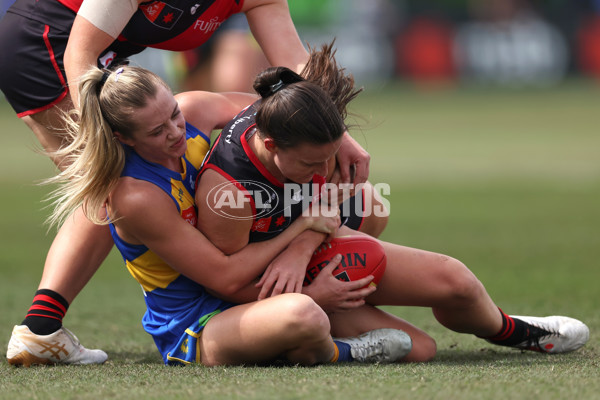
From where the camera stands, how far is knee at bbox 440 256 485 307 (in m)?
3.07

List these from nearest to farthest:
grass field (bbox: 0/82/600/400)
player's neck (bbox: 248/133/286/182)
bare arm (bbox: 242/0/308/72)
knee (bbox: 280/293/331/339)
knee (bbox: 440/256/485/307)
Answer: grass field (bbox: 0/82/600/400) → knee (bbox: 280/293/331/339) → player's neck (bbox: 248/133/286/182) → knee (bbox: 440/256/485/307) → bare arm (bbox: 242/0/308/72)

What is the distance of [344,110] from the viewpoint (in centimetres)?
310

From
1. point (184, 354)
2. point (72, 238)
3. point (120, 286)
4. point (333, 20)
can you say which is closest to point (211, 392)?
point (184, 354)

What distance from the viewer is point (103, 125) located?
2.88 metres

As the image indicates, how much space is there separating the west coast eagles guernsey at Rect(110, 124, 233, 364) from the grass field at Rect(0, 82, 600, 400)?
12cm

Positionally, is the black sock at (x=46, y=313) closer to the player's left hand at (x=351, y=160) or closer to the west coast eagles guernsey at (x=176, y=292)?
the west coast eagles guernsey at (x=176, y=292)

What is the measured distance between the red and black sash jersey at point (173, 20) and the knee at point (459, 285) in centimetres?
132

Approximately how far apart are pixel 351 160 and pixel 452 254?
2.86 metres

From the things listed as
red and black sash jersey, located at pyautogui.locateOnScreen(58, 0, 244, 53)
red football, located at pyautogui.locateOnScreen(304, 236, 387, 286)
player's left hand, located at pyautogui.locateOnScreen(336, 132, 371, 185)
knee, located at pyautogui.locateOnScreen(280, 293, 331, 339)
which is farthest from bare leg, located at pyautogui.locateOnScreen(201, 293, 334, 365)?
red and black sash jersey, located at pyautogui.locateOnScreen(58, 0, 244, 53)

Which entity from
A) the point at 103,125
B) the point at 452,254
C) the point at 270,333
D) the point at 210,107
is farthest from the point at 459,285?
the point at 452,254

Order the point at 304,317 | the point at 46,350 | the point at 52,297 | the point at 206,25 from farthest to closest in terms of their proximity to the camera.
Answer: the point at 206,25 < the point at 52,297 < the point at 46,350 < the point at 304,317

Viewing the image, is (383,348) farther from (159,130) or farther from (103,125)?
(103,125)

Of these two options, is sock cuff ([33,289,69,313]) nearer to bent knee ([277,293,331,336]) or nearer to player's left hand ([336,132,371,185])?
bent knee ([277,293,331,336])

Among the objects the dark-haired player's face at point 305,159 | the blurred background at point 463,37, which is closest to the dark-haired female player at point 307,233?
the dark-haired player's face at point 305,159
